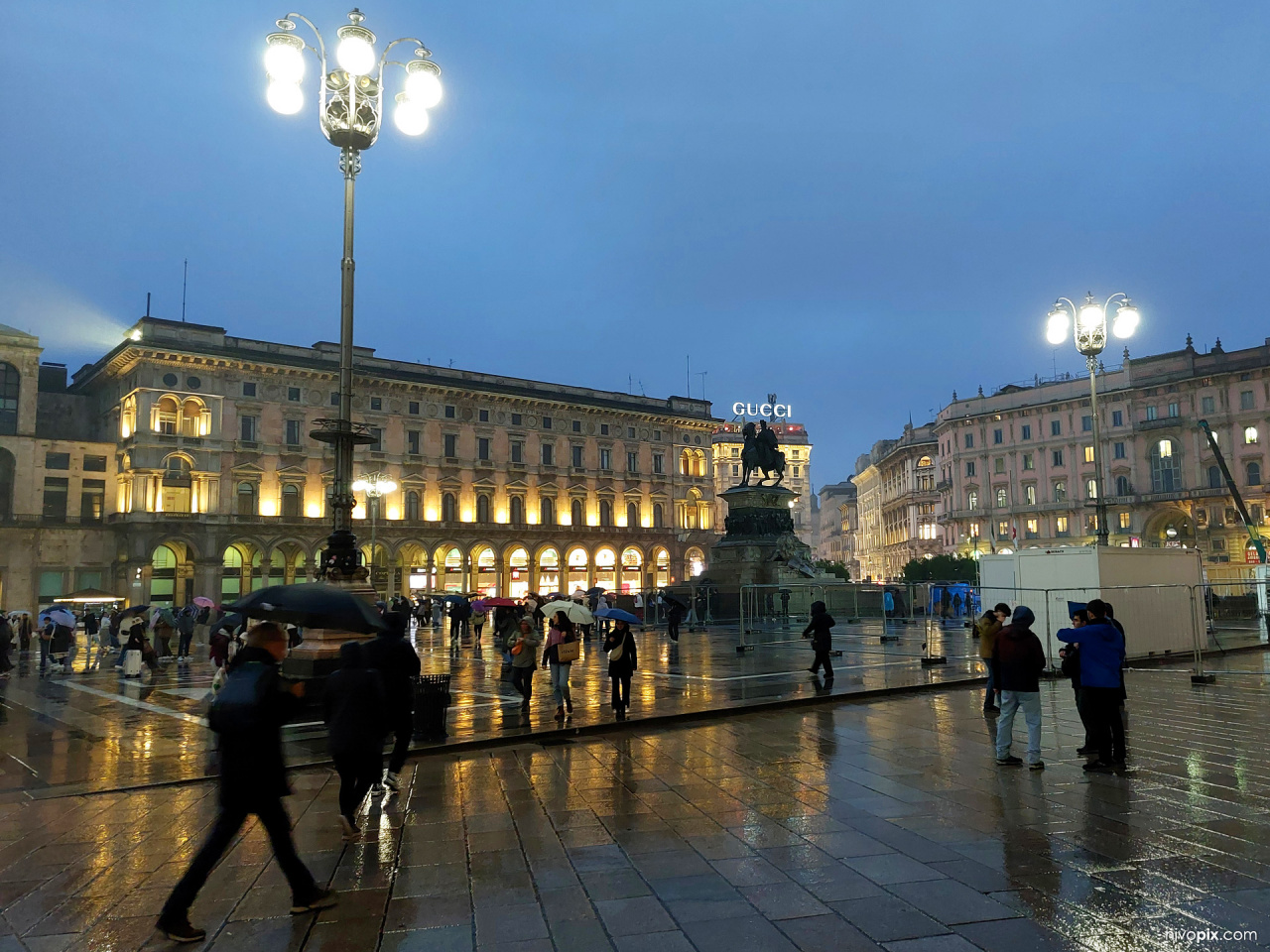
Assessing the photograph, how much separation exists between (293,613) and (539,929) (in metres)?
4.16

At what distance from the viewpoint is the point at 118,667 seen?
69.0ft

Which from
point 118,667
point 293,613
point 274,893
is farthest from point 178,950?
point 118,667

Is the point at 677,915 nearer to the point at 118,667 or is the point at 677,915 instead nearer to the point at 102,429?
the point at 118,667

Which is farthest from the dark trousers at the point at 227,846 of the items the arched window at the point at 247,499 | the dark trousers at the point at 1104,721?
the arched window at the point at 247,499

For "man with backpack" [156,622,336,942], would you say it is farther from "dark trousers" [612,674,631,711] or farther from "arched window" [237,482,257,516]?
"arched window" [237,482,257,516]

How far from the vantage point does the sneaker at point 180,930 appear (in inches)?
173

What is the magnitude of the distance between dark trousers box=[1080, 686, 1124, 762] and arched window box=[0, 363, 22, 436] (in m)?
58.8

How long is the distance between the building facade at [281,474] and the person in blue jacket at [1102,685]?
46496mm

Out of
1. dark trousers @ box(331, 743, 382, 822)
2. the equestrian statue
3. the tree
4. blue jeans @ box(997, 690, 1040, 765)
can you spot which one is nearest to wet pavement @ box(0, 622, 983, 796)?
dark trousers @ box(331, 743, 382, 822)

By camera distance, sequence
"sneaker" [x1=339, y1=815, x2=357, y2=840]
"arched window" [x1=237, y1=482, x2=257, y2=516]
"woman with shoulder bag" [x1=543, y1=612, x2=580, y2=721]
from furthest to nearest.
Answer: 1. "arched window" [x1=237, y1=482, x2=257, y2=516]
2. "woman with shoulder bag" [x1=543, y1=612, x2=580, y2=721]
3. "sneaker" [x1=339, y1=815, x2=357, y2=840]

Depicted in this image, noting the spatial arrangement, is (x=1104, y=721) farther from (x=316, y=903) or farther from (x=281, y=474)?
(x=281, y=474)

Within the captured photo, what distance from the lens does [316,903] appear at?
15.8 feet

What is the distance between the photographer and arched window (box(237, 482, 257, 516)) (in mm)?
52188

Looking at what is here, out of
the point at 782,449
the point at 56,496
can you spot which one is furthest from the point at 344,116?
the point at 782,449
